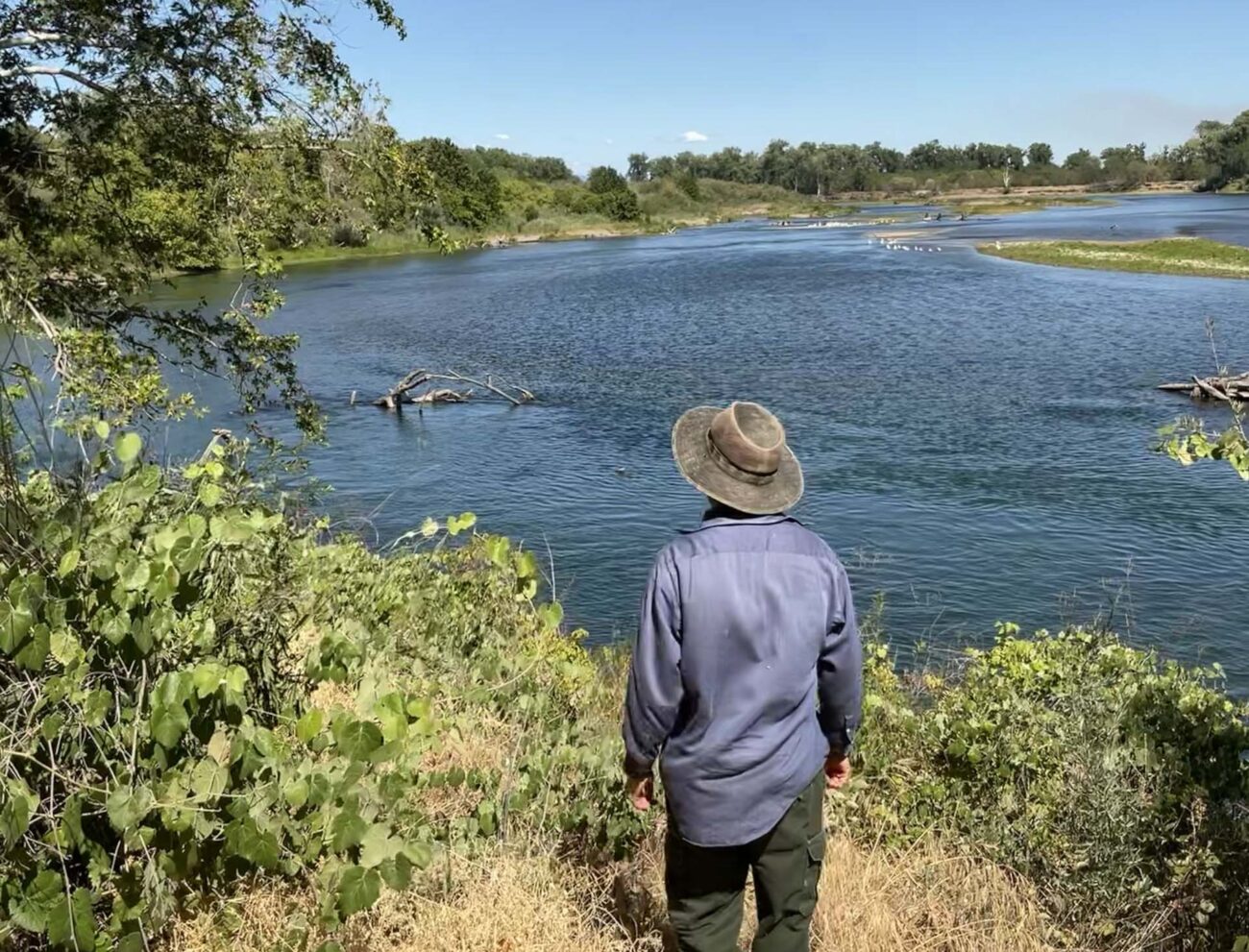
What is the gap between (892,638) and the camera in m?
11.9

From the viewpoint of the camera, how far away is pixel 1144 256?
49.8 m

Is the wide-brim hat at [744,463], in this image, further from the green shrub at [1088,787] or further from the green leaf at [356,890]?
the green shrub at [1088,787]

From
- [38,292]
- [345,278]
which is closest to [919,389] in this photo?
[38,292]

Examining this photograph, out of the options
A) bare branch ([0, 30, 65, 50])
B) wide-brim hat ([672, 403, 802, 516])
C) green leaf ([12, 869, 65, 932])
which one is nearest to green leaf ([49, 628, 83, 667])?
green leaf ([12, 869, 65, 932])

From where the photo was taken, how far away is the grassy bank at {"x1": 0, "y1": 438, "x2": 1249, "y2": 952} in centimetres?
295

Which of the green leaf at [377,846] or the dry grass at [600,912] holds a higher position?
the green leaf at [377,846]

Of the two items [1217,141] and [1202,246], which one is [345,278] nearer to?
A: [1202,246]

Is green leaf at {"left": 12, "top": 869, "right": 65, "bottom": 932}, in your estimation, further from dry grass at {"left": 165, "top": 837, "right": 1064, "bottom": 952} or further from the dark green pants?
the dark green pants

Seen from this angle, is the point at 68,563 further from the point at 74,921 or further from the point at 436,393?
the point at 436,393

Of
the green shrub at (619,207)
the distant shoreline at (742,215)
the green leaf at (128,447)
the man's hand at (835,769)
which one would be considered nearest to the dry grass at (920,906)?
the man's hand at (835,769)

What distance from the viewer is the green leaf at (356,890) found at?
2873 millimetres

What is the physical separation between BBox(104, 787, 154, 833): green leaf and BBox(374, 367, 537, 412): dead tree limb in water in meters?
22.5

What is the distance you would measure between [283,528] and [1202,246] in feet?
180

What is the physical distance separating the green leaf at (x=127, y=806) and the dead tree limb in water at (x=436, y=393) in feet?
73.8
